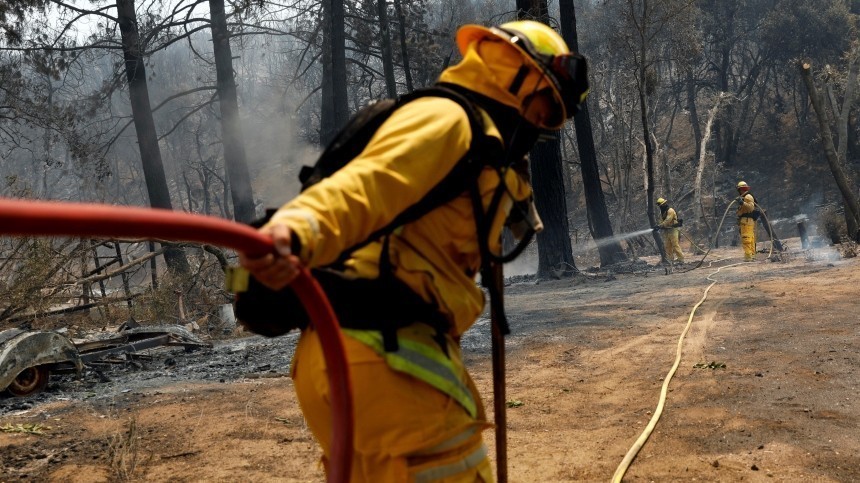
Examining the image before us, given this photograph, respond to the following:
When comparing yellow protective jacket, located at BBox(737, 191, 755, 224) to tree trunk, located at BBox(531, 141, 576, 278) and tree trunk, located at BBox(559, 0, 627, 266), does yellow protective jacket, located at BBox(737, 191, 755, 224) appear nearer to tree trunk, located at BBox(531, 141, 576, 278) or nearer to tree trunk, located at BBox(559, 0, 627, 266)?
tree trunk, located at BBox(559, 0, 627, 266)

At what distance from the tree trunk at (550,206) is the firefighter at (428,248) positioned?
13948 mm

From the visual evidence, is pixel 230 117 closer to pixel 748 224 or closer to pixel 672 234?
pixel 672 234

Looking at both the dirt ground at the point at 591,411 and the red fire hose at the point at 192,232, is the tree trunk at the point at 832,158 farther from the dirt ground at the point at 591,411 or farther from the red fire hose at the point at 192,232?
the red fire hose at the point at 192,232

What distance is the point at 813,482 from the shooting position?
13.4 feet

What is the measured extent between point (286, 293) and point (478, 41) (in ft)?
2.97

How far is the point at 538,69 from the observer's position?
2.31m

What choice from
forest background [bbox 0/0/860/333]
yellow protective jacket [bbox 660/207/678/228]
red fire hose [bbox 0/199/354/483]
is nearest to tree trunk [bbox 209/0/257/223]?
forest background [bbox 0/0/860/333]

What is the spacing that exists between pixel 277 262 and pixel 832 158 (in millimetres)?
16824

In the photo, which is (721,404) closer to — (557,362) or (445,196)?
(557,362)

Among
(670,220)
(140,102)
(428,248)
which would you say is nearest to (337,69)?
(140,102)

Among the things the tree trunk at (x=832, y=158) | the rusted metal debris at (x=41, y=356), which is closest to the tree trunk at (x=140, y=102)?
the rusted metal debris at (x=41, y=356)

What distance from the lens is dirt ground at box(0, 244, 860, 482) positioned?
4672 millimetres

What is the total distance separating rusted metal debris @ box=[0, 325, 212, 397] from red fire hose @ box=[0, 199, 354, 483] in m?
5.74

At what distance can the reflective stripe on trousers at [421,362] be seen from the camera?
2.04 m
